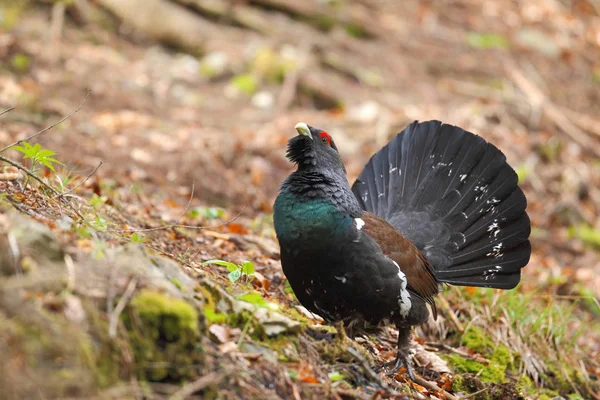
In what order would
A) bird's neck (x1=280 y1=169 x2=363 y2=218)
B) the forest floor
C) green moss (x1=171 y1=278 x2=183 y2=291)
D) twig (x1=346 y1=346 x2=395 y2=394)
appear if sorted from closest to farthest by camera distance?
the forest floor → green moss (x1=171 y1=278 x2=183 y2=291) → twig (x1=346 y1=346 x2=395 y2=394) → bird's neck (x1=280 y1=169 x2=363 y2=218)

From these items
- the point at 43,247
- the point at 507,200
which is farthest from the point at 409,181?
the point at 43,247

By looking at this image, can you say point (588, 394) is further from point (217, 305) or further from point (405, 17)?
point (405, 17)

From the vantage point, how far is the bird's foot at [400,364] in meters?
4.81

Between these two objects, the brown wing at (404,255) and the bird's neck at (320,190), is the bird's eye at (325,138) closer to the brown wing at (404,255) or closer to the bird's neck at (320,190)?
the bird's neck at (320,190)

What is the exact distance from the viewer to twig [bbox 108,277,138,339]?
287 centimetres

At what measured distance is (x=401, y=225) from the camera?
6.02 metres

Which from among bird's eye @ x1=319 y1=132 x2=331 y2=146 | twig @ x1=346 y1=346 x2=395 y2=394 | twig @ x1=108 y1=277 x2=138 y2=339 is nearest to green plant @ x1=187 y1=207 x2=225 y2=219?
bird's eye @ x1=319 y1=132 x2=331 y2=146

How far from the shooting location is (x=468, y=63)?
14781mm

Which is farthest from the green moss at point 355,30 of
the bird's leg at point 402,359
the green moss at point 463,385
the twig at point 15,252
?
the twig at point 15,252

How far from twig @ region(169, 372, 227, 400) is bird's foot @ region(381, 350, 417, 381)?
198 cm

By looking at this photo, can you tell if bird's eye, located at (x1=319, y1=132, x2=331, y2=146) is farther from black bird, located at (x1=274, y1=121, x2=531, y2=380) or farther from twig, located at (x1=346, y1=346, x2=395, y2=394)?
twig, located at (x1=346, y1=346, x2=395, y2=394)

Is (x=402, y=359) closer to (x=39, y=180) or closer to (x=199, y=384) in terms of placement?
(x=199, y=384)

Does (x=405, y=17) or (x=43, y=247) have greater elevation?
(x=405, y=17)

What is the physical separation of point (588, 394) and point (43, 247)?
5080mm
